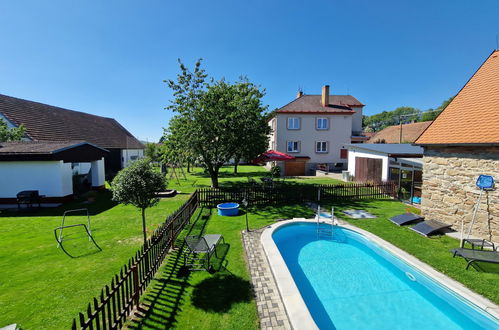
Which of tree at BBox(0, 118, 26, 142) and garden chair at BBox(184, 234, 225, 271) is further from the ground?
tree at BBox(0, 118, 26, 142)

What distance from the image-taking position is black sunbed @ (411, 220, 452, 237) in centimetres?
931

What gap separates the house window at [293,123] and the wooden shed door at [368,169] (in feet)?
33.9

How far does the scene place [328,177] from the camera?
26.6m

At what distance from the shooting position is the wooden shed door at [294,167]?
2948 cm

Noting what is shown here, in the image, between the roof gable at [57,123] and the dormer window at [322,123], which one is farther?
the dormer window at [322,123]

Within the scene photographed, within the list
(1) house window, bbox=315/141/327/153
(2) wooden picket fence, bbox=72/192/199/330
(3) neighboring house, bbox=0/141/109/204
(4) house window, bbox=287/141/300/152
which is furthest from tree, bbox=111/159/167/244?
(1) house window, bbox=315/141/327/153

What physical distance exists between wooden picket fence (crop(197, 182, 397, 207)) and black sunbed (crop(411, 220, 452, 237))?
18.8ft

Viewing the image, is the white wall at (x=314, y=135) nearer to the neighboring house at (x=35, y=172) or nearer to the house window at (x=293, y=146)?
the house window at (x=293, y=146)

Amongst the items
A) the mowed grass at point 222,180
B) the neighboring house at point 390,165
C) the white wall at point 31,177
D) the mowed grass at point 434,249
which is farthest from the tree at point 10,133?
the neighboring house at point 390,165

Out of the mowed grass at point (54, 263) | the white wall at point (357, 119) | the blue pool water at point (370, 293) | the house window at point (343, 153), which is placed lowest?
the blue pool water at point (370, 293)

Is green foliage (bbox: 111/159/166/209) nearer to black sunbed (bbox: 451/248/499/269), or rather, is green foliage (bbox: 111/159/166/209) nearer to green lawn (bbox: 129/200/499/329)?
green lawn (bbox: 129/200/499/329)

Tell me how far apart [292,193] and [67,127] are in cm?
2564

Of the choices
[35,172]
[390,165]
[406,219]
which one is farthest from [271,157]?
[35,172]

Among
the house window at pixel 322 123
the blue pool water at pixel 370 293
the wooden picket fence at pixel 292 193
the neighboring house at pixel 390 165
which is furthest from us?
the house window at pixel 322 123
